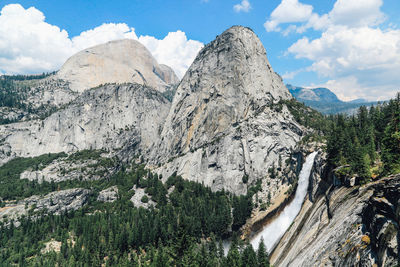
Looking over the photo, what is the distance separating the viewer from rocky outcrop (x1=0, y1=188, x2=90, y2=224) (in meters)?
150

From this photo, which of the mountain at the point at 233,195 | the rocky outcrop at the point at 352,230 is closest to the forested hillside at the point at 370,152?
the mountain at the point at 233,195

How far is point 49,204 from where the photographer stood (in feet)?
519

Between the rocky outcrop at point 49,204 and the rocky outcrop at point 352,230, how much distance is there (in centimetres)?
14250

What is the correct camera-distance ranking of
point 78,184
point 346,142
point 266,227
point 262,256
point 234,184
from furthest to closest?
1. point 78,184
2. point 234,184
3. point 266,227
4. point 346,142
5. point 262,256

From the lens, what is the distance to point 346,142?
68500 millimetres

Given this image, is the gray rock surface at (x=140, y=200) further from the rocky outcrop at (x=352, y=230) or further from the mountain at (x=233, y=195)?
the rocky outcrop at (x=352, y=230)

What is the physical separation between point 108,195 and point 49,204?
3555 cm

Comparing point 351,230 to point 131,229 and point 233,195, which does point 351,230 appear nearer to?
point 131,229

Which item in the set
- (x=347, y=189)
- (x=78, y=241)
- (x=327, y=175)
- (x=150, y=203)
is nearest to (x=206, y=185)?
(x=150, y=203)

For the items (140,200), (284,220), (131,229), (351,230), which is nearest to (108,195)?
(140,200)

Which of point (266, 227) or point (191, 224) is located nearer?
point (266, 227)

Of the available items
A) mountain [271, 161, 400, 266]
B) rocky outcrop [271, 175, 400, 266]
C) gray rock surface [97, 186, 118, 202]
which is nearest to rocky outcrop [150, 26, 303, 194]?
gray rock surface [97, 186, 118, 202]

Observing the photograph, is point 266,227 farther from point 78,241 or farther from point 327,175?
point 78,241

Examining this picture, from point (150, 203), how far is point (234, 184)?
5202cm
